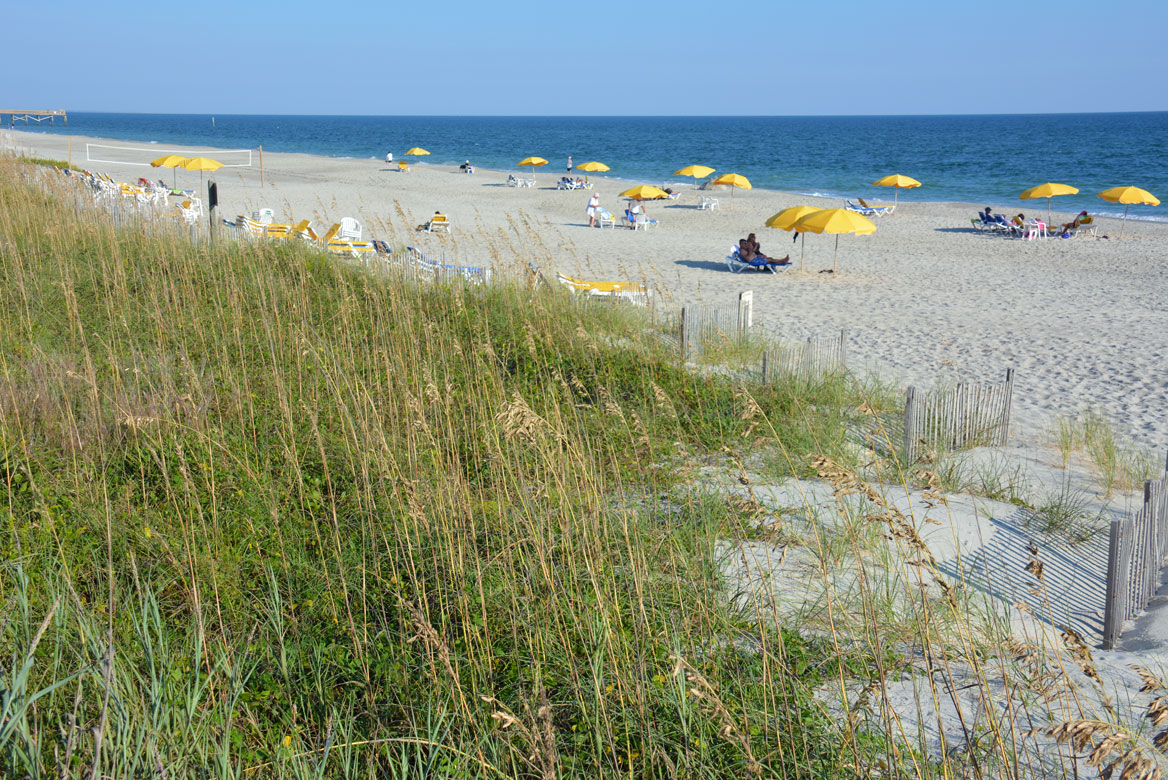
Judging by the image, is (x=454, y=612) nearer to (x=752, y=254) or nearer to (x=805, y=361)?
(x=805, y=361)

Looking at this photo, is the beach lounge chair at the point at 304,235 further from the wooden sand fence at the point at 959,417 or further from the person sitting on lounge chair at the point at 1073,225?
the person sitting on lounge chair at the point at 1073,225

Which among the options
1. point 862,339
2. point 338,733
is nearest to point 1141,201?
point 862,339

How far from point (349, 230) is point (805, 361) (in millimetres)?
10065

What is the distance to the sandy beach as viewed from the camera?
338 inches

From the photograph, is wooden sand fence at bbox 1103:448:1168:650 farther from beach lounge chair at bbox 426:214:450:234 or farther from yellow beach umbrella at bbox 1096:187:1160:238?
yellow beach umbrella at bbox 1096:187:1160:238

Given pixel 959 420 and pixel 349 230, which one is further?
pixel 349 230

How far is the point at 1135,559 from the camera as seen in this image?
3.80 m

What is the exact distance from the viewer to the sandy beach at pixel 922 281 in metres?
8.59

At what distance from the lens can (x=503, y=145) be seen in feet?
256

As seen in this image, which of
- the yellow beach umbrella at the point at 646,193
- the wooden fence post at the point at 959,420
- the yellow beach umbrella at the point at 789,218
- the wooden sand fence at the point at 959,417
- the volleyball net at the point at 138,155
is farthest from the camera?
the volleyball net at the point at 138,155

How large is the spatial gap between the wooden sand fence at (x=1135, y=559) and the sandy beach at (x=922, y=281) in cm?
266

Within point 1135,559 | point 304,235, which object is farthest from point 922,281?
point 1135,559

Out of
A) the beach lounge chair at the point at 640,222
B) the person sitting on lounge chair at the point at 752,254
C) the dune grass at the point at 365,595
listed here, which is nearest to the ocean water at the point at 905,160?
the beach lounge chair at the point at 640,222

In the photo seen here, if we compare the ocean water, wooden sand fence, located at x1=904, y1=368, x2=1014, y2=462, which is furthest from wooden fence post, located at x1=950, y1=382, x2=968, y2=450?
the ocean water
